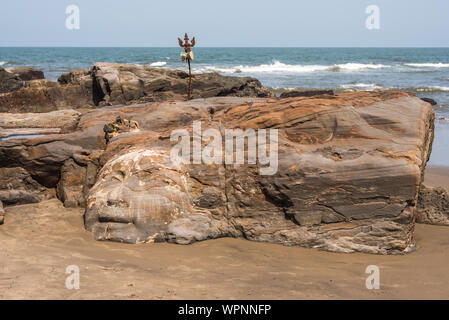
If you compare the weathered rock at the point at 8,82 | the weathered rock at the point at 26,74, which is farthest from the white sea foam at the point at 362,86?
the weathered rock at the point at 8,82

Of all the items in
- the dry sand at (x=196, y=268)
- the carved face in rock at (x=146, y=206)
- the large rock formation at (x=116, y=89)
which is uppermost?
the large rock formation at (x=116, y=89)

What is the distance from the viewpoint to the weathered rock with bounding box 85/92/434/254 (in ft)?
18.1

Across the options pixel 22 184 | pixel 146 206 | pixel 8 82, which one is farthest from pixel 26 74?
pixel 146 206

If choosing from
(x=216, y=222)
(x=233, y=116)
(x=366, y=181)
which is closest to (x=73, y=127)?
(x=233, y=116)

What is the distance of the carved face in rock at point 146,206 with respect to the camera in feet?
18.5

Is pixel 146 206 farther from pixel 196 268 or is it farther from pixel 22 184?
pixel 22 184

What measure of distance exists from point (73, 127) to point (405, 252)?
5631mm

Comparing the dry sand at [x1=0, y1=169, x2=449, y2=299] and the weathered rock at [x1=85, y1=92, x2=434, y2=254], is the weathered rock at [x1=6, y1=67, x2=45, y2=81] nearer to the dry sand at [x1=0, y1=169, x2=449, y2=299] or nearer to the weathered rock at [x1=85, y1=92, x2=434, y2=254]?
the dry sand at [x1=0, y1=169, x2=449, y2=299]

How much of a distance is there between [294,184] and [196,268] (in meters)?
1.66

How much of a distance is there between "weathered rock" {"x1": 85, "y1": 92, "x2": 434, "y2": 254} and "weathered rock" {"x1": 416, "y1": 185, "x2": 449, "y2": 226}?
3.63ft

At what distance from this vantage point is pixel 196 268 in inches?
190

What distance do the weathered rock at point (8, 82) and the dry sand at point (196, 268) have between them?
1607cm

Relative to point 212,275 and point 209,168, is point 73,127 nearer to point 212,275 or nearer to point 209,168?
point 209,168

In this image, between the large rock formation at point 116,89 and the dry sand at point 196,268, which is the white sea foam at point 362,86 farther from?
the dry sand at point 196,268
